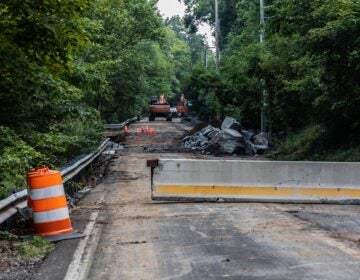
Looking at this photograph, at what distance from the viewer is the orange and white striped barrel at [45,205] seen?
355 inches

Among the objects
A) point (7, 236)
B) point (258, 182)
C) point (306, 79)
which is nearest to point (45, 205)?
point (7, 236)

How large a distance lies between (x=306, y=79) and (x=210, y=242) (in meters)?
15.7

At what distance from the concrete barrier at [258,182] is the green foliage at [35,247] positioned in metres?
4.65

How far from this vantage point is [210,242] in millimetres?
8430

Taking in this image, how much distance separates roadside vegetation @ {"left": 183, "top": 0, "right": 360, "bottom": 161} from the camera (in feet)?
60.1

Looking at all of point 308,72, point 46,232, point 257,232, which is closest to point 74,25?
point 46,232

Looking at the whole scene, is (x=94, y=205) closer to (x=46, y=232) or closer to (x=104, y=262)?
(x=46, y=232)

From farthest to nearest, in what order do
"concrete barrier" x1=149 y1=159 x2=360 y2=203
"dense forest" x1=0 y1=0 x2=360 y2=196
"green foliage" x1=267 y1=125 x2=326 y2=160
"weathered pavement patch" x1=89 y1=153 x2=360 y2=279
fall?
"green foliage" x1=267 y1=125 x2=326 y2=160
"concrete barrier" x1=149 y1=159 x2=360 y2=203
"dense forest" x1=0 y1=0 x2=360 y2=196
"weathered pavement patch" x1=89 y1=153 x2=360 y2=279

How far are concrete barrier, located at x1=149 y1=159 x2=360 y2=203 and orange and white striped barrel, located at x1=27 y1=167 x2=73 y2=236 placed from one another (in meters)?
4.02

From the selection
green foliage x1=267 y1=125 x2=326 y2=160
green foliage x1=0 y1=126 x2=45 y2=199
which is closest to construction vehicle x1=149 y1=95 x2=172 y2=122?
green foliage x1=267 y1=125 x2=326 y2=160

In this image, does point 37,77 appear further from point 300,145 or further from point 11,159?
point 300,145

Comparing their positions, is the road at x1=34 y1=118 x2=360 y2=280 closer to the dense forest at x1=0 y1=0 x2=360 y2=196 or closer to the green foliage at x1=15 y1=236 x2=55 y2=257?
the green foliage at x1=15 y1=236 x2=55 y2=257

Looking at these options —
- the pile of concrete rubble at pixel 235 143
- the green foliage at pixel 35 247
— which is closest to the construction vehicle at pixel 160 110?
the pile of concrete rubble at pixel 235 143

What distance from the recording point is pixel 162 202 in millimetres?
12906
